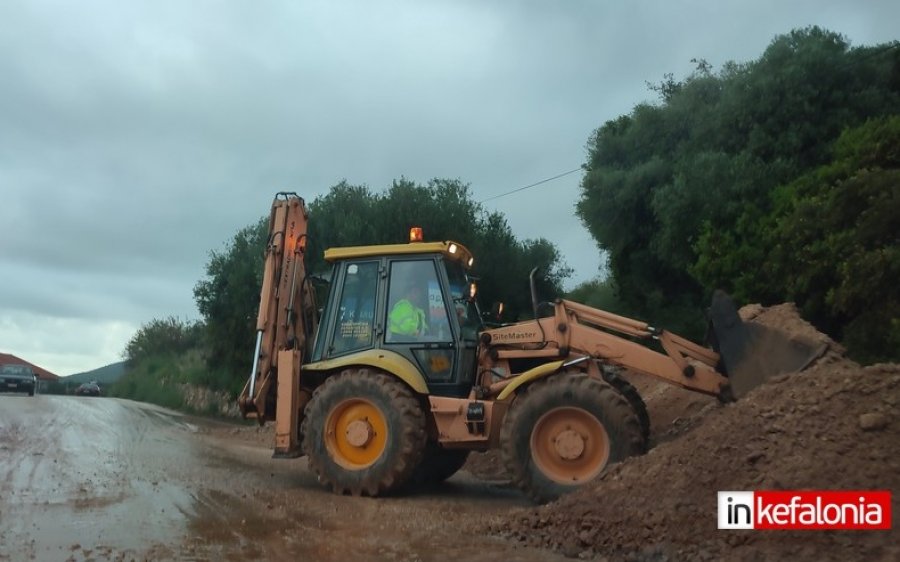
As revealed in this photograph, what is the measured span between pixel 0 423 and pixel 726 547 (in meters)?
15.3

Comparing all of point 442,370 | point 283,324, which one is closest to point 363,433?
point 442,370

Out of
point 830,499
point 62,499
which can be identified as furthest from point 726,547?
point 62,499

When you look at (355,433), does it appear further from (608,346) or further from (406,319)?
(608,346)

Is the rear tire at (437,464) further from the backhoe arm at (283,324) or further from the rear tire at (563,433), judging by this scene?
the rear tire at (563,433)

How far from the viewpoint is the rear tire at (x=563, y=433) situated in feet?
28.2

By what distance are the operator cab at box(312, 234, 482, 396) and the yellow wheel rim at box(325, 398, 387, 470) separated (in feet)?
2.33

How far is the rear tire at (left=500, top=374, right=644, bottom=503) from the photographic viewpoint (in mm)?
8609

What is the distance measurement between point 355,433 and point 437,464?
1534mm

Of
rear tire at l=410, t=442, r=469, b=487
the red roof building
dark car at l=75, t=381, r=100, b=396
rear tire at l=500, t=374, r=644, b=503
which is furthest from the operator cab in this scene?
the red roof building

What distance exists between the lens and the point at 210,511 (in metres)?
8.61

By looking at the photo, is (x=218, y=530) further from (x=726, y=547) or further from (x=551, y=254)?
(x=551, y=254)

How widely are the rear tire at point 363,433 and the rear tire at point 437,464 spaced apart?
620mm

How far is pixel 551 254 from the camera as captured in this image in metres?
23.8

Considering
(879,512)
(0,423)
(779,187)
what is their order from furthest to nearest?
(0,423)
(779,187)
(879,512)
